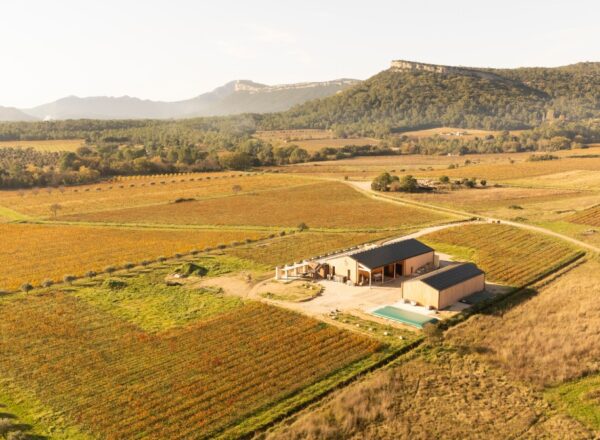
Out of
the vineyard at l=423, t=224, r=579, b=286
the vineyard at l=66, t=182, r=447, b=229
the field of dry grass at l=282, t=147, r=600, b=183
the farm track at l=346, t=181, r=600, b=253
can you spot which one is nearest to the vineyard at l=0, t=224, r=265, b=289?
the vineyard at l=66, t=182, r=447, b=229

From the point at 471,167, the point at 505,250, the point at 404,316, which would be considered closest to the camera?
the point at 404,316

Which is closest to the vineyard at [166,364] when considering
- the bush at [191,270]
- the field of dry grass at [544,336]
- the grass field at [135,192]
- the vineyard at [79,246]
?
the field of dry grass at [544,336]

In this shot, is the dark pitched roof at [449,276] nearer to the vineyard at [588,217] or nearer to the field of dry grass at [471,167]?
the vineyard at [588,217]

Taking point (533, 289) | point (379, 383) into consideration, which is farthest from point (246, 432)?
point (533, 289)

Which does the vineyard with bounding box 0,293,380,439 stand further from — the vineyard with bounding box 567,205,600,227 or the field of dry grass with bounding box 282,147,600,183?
the field of dry grass with bounding box 282,147,600,183

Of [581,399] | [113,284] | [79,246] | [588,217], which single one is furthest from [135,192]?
[581,399]

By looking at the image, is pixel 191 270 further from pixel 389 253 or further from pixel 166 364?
pixel 389 253
